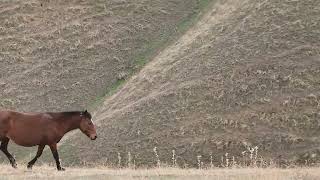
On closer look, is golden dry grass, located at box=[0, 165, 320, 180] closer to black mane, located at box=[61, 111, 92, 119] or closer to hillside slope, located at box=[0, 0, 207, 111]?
black mane, located at box=[61, 111, 92, 119]

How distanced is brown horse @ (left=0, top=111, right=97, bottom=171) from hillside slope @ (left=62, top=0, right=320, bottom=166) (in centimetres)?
833

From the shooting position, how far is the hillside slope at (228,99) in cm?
2691

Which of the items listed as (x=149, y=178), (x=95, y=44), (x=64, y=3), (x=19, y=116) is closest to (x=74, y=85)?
(x=95, y=44)

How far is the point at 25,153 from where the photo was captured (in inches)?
1259

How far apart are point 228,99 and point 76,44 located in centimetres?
1966

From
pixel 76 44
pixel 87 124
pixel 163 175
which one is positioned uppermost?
pixel 76 44

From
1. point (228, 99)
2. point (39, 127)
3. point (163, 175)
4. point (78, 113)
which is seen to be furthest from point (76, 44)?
point (163, 175)

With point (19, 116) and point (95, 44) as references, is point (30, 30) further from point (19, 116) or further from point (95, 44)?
point (19, 116)

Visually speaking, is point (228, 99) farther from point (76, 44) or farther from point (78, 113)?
point (76, 44)

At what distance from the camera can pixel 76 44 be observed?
46.7 metres

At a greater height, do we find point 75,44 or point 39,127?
point 75,44

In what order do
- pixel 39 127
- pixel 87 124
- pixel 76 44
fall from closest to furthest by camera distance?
pixel 39 127, pixel 87 124, pixel 76 44

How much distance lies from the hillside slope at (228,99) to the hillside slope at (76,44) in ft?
13.8

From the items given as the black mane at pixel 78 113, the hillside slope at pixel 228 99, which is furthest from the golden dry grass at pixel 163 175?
the hillside slope at pixel 228 99
